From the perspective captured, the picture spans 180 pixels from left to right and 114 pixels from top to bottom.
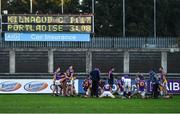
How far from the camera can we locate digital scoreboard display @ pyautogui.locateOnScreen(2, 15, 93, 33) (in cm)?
4297

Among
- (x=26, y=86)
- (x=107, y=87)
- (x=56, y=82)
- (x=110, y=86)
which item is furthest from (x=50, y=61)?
(x=107, y=87)

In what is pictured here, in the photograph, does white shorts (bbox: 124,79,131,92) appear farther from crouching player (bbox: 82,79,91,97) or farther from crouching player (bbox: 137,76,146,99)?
crouching player (bbox: 82,79,91,97)

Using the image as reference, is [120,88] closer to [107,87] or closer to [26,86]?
[107,87]

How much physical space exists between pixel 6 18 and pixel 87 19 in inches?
244

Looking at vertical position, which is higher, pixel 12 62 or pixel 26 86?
pixel 12 62

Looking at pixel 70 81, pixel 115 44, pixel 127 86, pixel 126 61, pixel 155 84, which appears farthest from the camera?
pixel 115 44

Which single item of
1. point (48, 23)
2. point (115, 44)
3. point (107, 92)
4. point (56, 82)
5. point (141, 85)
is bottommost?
point (107, 92)

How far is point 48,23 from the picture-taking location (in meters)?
43.7

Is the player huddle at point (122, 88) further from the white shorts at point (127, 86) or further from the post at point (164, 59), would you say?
the post at point (164, 59)

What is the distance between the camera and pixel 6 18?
1686 inches

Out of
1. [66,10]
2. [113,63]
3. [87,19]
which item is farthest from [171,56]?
[66,10]

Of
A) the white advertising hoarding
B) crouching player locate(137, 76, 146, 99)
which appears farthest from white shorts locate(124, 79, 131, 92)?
the white advertising hoarding

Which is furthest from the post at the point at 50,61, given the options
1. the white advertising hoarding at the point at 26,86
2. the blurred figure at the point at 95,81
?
the blurred figure at the point at 95,81

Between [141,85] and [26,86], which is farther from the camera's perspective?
[26,86]
